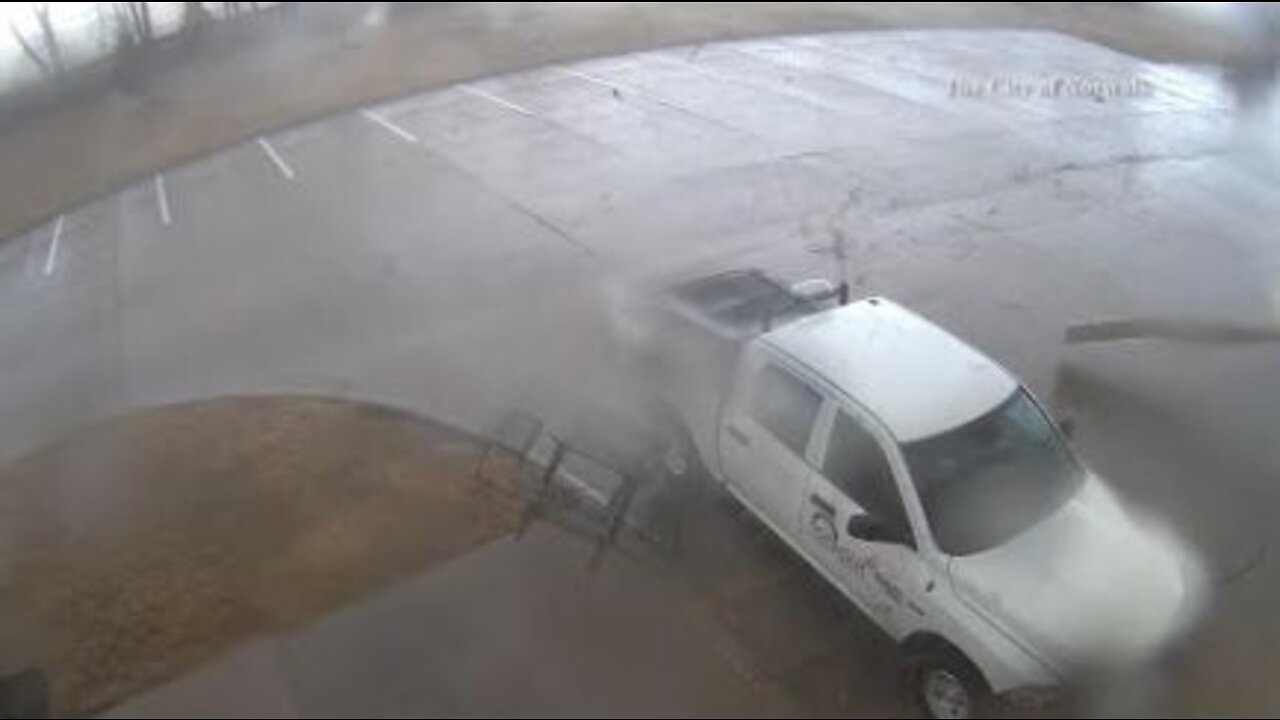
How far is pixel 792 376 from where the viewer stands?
825 cm

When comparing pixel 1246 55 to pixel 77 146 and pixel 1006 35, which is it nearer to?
pixel 1006 35

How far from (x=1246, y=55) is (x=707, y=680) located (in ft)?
57.9

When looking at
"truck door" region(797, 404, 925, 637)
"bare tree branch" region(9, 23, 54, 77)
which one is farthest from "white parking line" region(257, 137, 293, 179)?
"truck door" region(797, 404, 925, 637)

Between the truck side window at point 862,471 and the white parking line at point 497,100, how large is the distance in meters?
12.8

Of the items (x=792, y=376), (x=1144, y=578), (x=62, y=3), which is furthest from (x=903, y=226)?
(x=62, y=3)

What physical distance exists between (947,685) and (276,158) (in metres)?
14.1

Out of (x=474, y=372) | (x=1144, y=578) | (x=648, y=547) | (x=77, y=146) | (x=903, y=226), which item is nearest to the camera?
(x=1144, y=578)

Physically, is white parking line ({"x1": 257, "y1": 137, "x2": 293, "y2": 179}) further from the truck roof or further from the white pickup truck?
the truck roof

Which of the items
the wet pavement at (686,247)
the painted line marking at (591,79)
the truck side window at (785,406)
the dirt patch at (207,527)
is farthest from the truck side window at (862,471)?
the painted line marking at (591,79)

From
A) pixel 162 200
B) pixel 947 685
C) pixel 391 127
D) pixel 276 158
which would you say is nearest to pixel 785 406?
pixel 947 685

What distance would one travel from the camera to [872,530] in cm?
735

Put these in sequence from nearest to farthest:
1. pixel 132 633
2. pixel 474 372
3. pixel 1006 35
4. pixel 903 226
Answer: pixel 132 633, pixel 474 372, pixel 903 226, pixel 1006 35

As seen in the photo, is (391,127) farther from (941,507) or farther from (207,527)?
(941,507)

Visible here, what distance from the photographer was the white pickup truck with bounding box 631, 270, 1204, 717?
22.5ft
